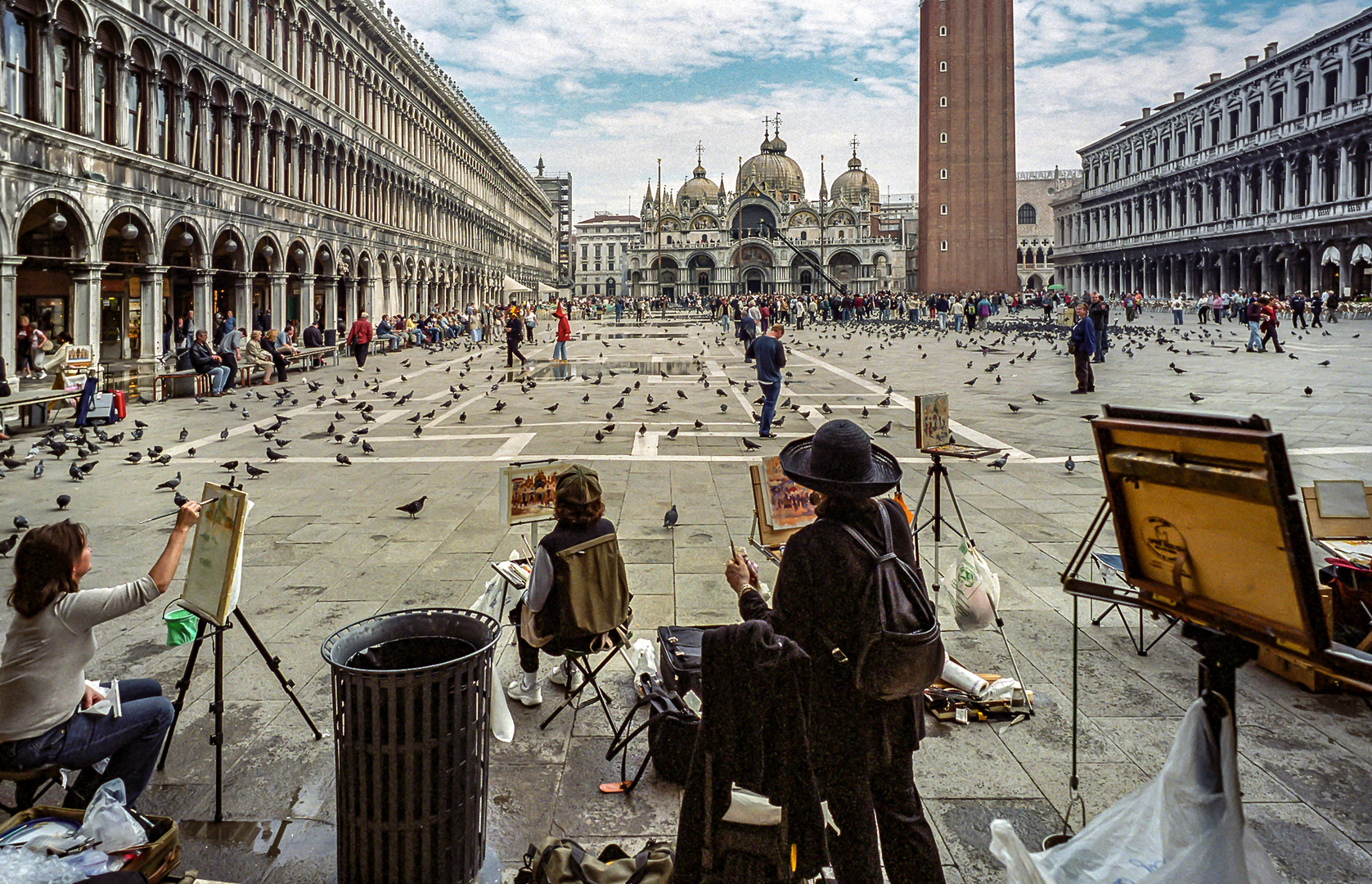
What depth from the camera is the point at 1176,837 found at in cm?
249

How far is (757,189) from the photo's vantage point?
336 feet

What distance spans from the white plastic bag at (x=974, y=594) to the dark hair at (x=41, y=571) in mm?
3944

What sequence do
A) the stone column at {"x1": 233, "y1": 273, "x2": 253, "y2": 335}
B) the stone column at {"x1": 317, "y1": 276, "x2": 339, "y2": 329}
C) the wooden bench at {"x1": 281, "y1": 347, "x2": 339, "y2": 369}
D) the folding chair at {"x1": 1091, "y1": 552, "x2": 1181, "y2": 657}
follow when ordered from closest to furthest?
the folding chair at {"x1": 1091, "y1": 552, "x2": 1181, "y2": 657}
the wooden bench at {"x1": 281, "y1": 347, "x2": 339, "y2": 369}
the stone column at {"x1": 233, "y1": 273, "x2": 253, "y2": 335}
the stone column at {"x1": 317, "y1": 276, "x2": 339, "y2": 329}

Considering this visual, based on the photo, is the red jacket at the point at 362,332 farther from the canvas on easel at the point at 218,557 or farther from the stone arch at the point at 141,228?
the canvas on easel at the point at 218,557

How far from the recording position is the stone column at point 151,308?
2048cm

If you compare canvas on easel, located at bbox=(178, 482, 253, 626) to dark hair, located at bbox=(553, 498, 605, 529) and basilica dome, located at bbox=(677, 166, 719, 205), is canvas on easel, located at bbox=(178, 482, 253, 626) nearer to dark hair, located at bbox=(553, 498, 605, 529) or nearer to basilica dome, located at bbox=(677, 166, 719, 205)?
dark hair, located at bbox=(553, 498, 605, 529)

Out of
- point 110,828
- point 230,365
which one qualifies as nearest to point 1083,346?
point 110,828

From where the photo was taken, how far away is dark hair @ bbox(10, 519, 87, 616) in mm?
3115

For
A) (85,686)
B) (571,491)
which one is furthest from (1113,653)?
(85,686)

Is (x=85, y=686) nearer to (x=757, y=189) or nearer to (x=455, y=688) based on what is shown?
(x=455, y=688)

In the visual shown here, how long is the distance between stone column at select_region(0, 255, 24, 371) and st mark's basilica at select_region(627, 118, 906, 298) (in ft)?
273

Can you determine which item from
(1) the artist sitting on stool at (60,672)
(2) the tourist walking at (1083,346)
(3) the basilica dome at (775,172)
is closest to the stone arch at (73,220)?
(1) the artist sitting on stool at (60,672)

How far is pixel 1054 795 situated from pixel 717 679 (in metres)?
1.98

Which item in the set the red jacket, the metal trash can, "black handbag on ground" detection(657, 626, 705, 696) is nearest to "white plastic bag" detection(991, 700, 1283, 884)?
"black handbag on ground" detection(657, 626, 705, 696)
